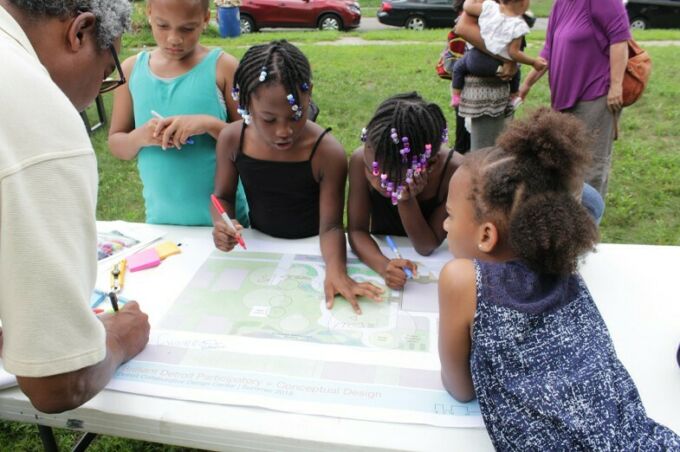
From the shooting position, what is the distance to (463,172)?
1.23 m

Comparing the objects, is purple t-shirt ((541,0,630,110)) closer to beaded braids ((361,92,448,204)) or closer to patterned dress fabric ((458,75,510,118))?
patterned dress fabric ((458,75,510,118))

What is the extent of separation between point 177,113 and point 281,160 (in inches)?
15.9

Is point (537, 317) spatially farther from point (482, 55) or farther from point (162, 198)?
point (482, 55)

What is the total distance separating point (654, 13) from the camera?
1055 cm

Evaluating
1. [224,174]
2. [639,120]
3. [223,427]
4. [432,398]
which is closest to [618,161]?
[639,120]

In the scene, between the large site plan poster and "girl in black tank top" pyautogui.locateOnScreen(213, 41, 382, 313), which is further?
"girl in black tank top" pyautogui.locateOnScreen(213, 41, 382, 313)

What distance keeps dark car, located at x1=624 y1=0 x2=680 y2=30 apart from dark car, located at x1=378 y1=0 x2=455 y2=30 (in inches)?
130

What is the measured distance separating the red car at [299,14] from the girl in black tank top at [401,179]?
10.7 metres

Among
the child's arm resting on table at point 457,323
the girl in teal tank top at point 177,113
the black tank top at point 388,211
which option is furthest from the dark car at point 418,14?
the child's arm resting on table at point 457,323

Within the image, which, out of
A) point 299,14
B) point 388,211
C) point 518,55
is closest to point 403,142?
point 388,211

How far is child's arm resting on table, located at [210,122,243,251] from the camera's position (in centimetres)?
166

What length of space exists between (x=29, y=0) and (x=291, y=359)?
83 centimetres

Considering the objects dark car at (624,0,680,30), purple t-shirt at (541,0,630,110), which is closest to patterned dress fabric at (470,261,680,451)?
purple t-shirt at (541,0,630,110)

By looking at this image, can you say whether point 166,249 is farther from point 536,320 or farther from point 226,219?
point 536,320
